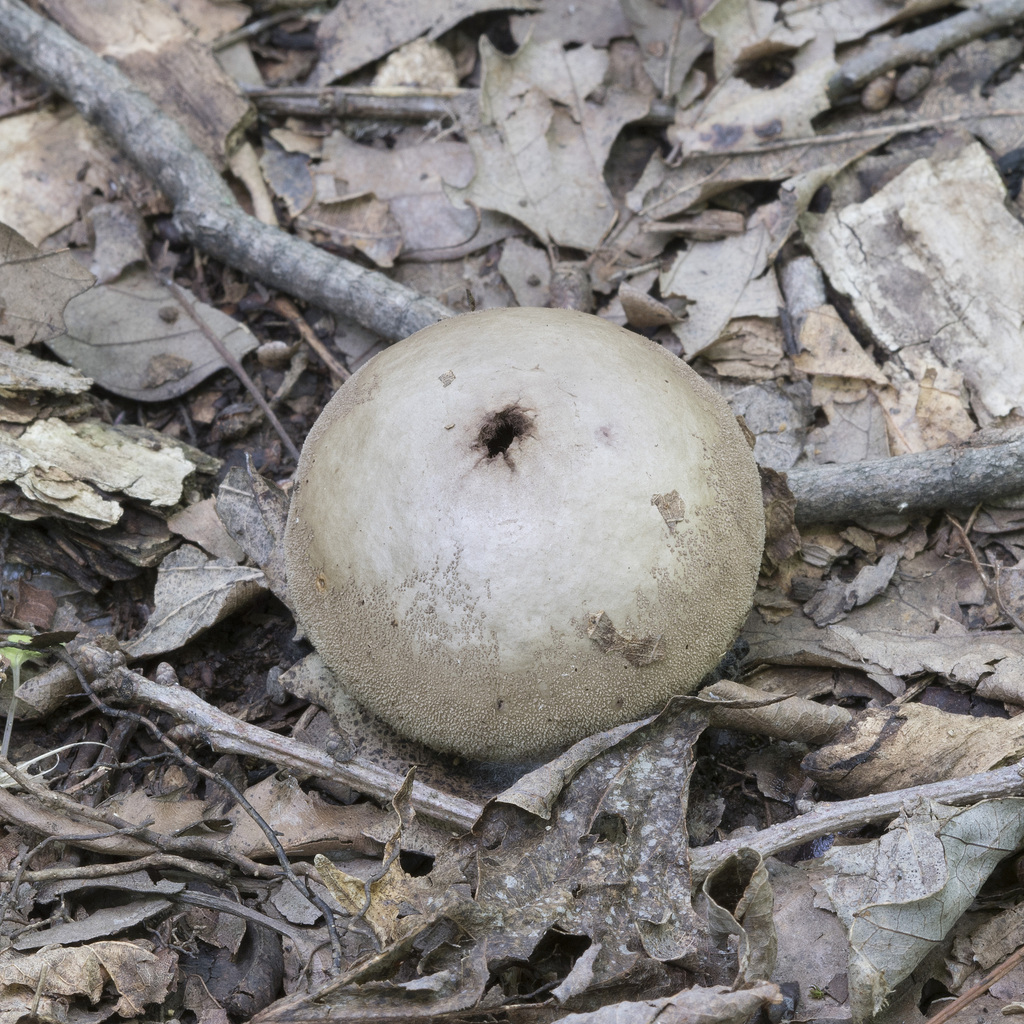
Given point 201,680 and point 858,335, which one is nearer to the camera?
point 201,680

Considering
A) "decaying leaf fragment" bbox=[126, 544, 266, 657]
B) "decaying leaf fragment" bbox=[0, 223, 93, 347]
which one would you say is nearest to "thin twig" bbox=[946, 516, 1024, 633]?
"decaying leaf fragment" bbox=[126, 544, 266, 657]

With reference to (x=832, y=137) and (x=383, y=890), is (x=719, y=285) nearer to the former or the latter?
(x=832, y=137)

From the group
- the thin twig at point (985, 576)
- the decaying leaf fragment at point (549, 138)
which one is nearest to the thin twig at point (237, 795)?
the thin twig at point (985, 576)

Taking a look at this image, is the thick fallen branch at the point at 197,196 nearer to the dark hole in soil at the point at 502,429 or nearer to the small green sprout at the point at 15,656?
the dark hole in soil at the point at 502,429

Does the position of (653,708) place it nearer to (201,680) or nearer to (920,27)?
(201,680)

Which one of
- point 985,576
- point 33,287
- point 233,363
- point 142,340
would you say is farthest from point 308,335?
point 985,576

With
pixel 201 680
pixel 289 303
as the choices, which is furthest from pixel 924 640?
pixel 289 303
